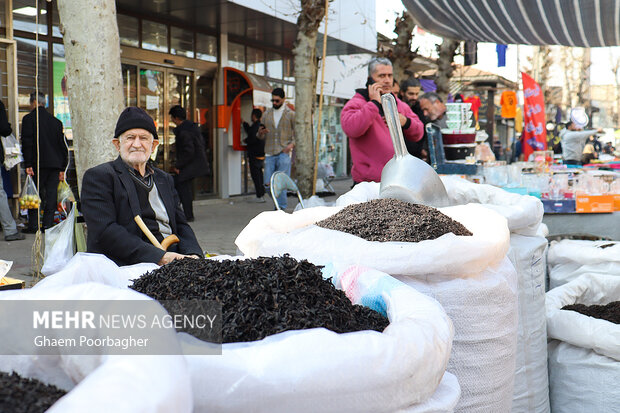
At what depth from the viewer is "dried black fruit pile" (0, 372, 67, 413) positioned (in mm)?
892

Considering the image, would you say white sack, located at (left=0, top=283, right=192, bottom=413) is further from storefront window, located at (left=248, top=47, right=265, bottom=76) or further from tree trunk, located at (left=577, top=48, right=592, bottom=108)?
tree trunk, located at (left=577, top=48, right=592, bottom=108)

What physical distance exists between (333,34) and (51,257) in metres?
10.8

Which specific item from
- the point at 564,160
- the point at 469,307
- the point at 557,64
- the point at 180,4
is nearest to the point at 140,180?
the point at 469,307

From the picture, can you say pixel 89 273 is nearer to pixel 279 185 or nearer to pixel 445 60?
pixel 279 185

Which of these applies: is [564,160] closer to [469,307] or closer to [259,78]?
[259,78]

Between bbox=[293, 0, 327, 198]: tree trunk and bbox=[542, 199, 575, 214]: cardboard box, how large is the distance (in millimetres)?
3853

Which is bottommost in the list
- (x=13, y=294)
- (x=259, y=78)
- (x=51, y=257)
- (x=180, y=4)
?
(x=51, y=257)

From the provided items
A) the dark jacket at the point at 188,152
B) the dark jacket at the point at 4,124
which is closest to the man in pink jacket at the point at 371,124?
the dark jacket at the point at 4,124

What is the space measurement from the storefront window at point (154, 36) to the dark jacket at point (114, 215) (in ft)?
24.9

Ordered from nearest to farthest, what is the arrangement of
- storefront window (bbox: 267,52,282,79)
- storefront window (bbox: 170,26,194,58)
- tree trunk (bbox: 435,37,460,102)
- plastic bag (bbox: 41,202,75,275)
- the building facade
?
plastic bag (bbox: 41,202,75,275), the building facade, storefront window (bbox: 170,26,194,58), tree trunk (bbox: 435,37,460,102), storefront window (bbox: 267,52,282,79)

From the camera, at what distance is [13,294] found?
124 centimetres

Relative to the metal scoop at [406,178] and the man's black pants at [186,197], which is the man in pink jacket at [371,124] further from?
the man's black pants at [186,197]

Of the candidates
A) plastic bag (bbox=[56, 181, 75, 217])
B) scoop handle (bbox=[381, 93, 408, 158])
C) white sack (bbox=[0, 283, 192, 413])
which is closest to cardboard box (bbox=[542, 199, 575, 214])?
scoop handle (bbox=[381, 93, 408, 158])

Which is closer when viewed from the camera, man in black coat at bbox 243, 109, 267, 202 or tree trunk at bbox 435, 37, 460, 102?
man in black coat at bbox 243, 109, 267, 202
